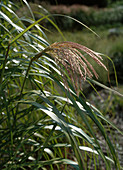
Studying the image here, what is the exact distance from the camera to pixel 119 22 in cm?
1246

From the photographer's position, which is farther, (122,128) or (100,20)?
(100,20)

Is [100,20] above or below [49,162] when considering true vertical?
above

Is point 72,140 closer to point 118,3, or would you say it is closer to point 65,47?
point 65,47

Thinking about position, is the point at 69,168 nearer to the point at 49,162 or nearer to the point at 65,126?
the point at 49,162

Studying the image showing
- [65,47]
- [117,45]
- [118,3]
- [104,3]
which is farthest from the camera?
[118,3]

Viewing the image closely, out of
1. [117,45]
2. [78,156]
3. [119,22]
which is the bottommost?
[78,156]

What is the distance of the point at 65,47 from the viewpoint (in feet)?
2.25

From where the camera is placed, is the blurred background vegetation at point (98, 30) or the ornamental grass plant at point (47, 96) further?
the blurred background vegetation at point (98, 30)

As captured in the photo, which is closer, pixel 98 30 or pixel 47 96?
pixel 47 96

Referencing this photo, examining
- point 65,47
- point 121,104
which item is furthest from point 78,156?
point 121,104

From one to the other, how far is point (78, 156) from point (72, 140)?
0.05 metres

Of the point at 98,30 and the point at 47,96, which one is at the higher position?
the point at 98,30

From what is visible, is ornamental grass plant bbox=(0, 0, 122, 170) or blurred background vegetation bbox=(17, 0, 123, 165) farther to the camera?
blurred background vegetation bbox=(17, 0, 123, 165)

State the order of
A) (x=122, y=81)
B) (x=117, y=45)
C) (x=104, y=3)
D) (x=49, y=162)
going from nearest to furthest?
(x=49, y=162), (x=122, y=81), (x=117, y=45), (x=104, y=3)
